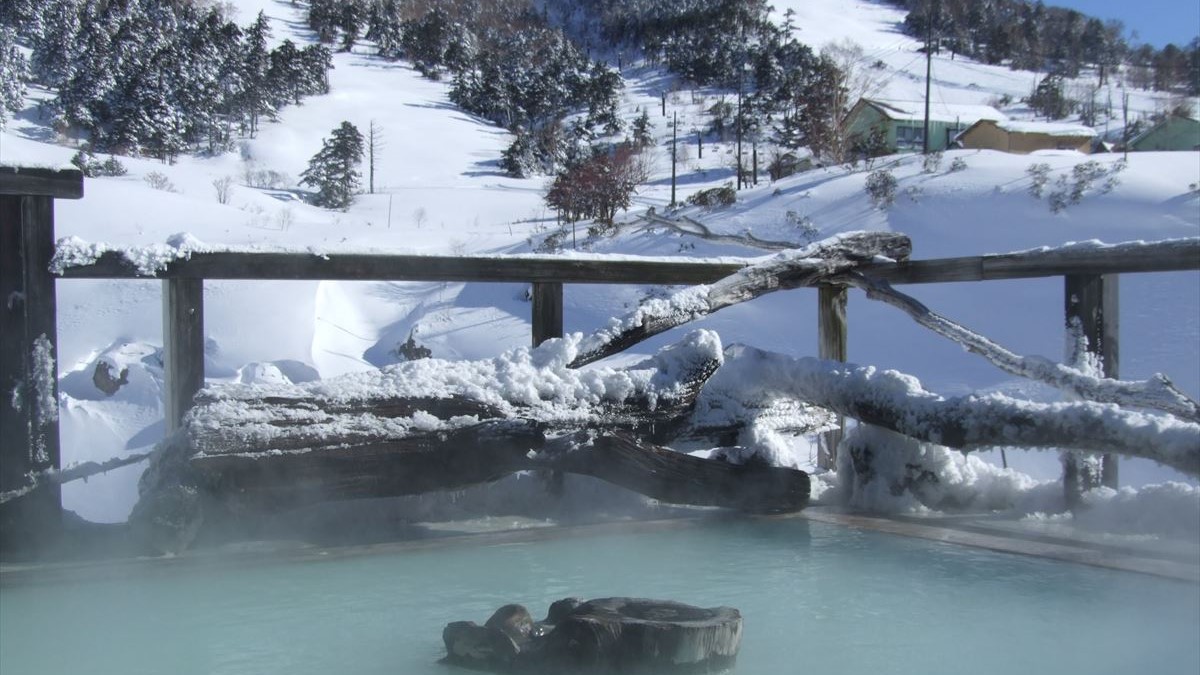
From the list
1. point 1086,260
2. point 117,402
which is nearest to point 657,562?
point 1086,260

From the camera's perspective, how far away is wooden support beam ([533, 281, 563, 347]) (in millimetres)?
3824

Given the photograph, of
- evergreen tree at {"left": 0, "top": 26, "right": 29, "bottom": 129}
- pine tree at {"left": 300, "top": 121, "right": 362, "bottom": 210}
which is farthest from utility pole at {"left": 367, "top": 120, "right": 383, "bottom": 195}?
evergreen tree at {"left": 0, "top": 26, "right": 29, "bottom": 129}

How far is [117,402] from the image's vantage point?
9.34m

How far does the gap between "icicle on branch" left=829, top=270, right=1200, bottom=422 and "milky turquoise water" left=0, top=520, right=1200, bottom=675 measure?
0.59m

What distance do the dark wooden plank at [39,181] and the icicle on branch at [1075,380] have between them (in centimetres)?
311

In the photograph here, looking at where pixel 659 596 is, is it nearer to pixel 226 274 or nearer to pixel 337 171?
pixel 226 274

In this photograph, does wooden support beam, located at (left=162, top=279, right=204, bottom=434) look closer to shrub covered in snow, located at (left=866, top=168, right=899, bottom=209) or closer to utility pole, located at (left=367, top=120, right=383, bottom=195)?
shrub covered in snow, located at (left=866, top=168, right=899, bottom=209)

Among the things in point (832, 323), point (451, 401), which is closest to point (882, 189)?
point (832, 323)

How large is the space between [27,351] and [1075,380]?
10.8 feet

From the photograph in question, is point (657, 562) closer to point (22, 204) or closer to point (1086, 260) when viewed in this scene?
point (1086, 260)

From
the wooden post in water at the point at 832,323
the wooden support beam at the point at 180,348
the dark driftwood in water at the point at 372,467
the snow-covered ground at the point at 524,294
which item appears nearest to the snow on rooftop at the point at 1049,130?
the snow-covered ground at the point at 524,294

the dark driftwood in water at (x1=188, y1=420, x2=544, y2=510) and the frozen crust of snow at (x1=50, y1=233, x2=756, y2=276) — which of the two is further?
the frozen crust of snow at (x1=50, y1=233, x2=756, y2=276)

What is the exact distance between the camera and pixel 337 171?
38094 millimetres

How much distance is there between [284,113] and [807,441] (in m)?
49.0
